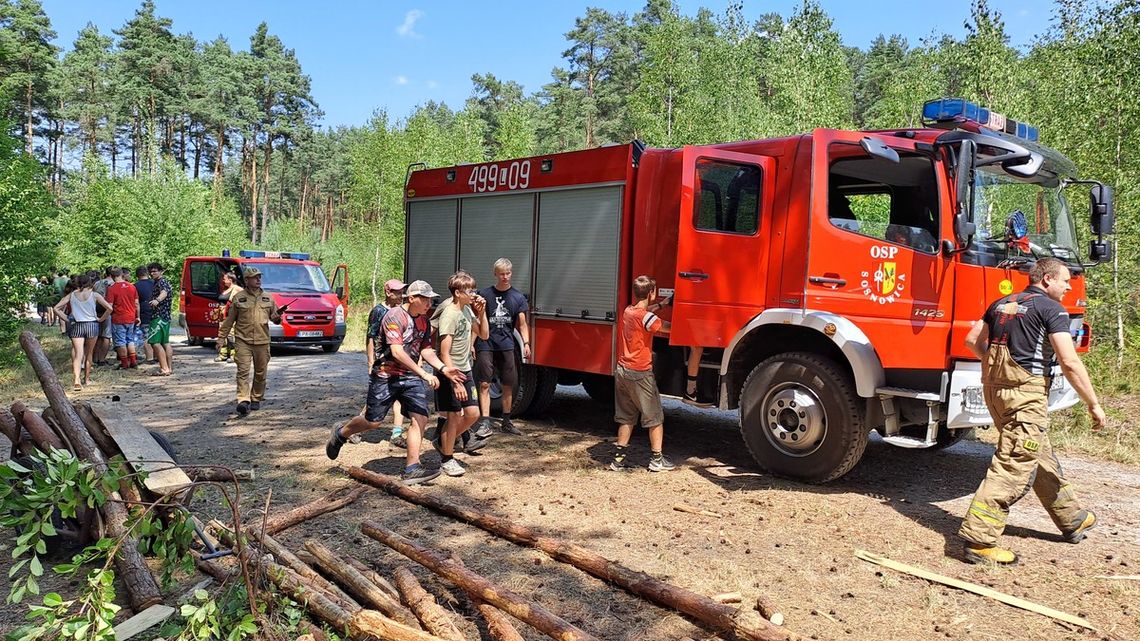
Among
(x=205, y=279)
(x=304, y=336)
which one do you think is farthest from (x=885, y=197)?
(x=205, y=279)

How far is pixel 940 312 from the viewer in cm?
543

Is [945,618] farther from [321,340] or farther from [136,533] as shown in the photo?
[321,340]

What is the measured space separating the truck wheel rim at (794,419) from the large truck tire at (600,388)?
3.16 meters

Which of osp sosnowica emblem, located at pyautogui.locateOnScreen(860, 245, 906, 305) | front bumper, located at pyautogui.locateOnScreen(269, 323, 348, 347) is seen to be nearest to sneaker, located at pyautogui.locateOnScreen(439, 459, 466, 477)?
osp sosnowica emblem, located at pyautogui.locateOnScreen(860, 245, 906, 305)

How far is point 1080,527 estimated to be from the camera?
4781 mm

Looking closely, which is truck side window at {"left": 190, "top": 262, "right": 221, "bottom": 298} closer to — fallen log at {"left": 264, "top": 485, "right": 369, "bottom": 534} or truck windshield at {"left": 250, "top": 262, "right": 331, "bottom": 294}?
truck windshield at {"left": 250, "top": 262, "right": 331, "bottom": 294}

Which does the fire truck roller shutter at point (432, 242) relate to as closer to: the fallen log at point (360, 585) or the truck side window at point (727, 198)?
the truck side window at point (727, 198)

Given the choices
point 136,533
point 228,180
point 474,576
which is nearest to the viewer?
point 136,533

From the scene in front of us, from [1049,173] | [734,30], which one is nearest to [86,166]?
[734,30]

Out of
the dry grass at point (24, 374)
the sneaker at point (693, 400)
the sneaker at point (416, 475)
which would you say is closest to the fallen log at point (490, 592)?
the sneaker at point (416, 475)

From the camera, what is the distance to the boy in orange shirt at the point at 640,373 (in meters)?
6.39

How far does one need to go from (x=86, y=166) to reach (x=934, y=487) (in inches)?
1424

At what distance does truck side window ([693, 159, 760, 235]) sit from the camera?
244 inches

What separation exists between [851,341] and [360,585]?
3.80 metres
